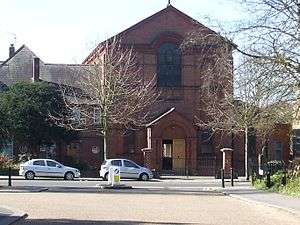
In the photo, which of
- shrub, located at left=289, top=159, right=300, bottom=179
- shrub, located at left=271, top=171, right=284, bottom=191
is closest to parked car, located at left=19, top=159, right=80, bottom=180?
shrub, located at left=271, top=171, right=284, bottom=191

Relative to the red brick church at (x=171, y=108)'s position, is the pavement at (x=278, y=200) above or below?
below

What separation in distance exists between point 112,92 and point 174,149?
1080cm

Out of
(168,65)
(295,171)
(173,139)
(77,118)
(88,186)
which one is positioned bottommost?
(88,186)

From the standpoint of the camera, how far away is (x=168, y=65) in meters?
60.2

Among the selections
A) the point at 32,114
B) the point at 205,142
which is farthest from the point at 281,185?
the point at 205,142

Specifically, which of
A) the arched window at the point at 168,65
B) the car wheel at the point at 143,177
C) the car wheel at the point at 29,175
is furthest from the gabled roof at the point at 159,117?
the car wheel at the point at 29,175

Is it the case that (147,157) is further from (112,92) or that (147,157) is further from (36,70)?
(36,70)

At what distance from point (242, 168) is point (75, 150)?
49.8ft

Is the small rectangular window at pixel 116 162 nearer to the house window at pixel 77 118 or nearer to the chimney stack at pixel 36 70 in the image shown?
the house window at pixel 77 118

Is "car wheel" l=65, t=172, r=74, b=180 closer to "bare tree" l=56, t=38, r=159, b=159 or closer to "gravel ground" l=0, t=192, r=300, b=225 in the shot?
"bare tree" l=56, t=38, r=159, b=159

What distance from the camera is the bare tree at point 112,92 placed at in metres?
52.6

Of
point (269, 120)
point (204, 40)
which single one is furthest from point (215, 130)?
point (204, 40)

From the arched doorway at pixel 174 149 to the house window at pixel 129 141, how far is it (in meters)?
2.77

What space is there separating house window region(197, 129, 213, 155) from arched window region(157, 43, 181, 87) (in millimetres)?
4940
